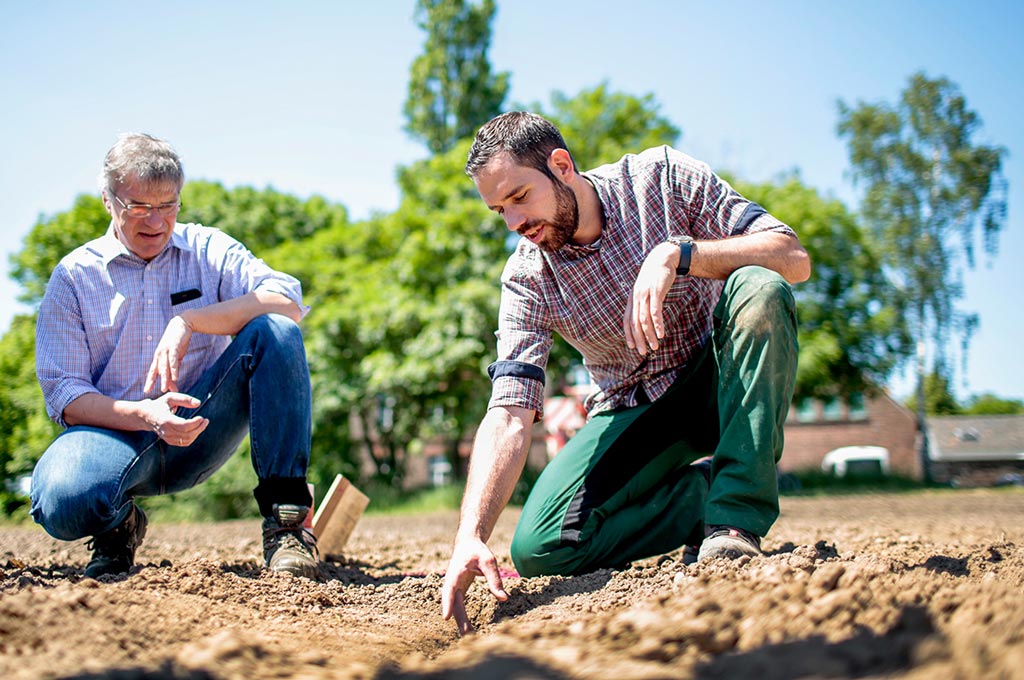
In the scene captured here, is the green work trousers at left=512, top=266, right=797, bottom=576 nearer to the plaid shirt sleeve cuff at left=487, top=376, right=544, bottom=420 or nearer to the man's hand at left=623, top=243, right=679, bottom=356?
the man's hand at left=623, top=243, right=679, bottom=356

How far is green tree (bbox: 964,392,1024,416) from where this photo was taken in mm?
63287

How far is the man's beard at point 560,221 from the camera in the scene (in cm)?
286

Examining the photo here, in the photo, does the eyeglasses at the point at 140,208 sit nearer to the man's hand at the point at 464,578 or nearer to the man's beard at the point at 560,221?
the man's beard at the point at 560,221

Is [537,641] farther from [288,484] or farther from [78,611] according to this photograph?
[288,484]

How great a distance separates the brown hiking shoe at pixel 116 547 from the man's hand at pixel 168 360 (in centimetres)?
52

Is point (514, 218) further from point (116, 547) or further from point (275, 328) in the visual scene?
point (116, 547)

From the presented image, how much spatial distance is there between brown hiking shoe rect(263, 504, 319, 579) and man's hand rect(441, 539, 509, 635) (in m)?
0.79

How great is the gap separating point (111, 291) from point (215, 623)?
64.8 inches

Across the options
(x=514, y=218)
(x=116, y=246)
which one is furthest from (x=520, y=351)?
(x=116, y=246)

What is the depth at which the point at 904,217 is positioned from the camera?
27328 millimetres

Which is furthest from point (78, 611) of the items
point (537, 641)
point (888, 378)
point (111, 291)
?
point (888, 378)

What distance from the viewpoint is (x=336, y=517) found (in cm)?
381

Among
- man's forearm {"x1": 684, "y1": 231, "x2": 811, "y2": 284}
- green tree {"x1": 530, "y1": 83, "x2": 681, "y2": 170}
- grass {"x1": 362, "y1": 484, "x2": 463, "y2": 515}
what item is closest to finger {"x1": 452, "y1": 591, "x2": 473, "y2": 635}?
man's forearm {"x1": 684, "y1": 231, "x2": 811, "y2": 284}

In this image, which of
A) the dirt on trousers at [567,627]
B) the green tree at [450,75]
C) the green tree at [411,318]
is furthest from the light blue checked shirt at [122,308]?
the green tree at [450,75]
